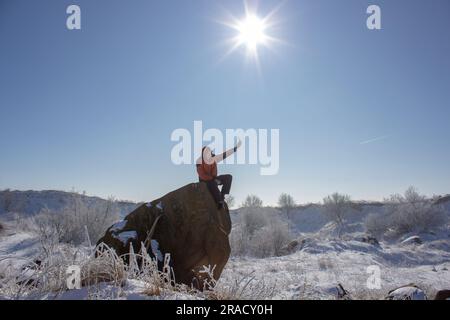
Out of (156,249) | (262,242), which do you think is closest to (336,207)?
(262,242)

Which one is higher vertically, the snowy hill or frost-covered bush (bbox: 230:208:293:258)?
the snowy hill

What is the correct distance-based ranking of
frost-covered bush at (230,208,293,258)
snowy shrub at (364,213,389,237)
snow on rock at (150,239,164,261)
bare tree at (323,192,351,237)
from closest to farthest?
1. snow on rock at (150,239,164,261)
2. frost-covered bush at (230,208,293,258)
3. snowy shrub at (364,213,389,237)
4. bare tree at (323,192,351,237)

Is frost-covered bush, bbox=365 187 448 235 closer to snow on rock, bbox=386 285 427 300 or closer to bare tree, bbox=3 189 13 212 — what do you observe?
snow on rock, bbox=386 285 427 300

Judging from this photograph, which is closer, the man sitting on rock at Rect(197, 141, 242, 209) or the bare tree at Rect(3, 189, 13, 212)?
the man sitting on rock at Rect(197, 141, 242, 209)

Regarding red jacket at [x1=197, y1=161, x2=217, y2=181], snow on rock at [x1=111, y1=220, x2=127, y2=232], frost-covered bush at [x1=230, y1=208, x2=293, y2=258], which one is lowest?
frost-covered bush at [x1=230, y1=208, x2=293, y2=258]

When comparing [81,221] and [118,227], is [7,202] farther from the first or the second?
[118,227]

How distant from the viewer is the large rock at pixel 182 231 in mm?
5211

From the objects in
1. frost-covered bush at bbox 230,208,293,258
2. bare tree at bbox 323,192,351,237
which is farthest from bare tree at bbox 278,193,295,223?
frost-covered bush at bbox 230,208,293,258

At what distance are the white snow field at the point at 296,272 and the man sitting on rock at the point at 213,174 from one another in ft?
5.54

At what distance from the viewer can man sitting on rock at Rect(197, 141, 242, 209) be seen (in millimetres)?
5714

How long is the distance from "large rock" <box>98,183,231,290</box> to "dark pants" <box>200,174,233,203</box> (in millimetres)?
105

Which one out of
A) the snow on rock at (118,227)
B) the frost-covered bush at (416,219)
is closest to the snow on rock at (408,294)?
the snow on rock at (118,227)
